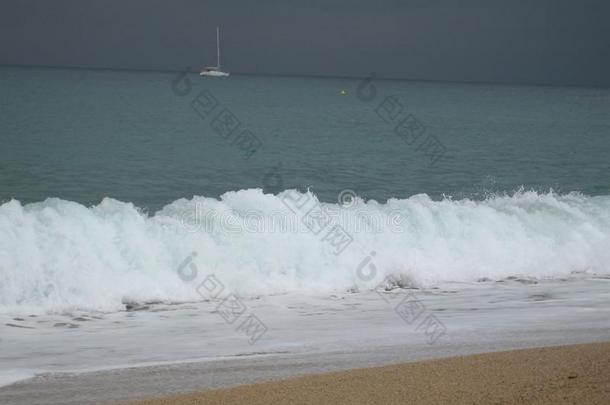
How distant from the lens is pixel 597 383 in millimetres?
6551

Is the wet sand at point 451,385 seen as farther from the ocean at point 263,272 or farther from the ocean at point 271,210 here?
the ocean at point 271,210

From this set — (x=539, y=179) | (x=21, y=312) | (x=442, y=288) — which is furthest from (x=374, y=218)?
(x=539, y=179)

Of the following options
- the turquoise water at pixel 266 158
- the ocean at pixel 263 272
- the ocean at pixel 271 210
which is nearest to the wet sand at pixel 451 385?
the ocean at pixel 263 272

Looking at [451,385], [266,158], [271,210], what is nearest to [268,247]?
[271,210]

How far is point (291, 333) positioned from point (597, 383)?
386 centimetres

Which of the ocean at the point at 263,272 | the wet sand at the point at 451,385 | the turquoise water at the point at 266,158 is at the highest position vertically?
the turquoise water at the point at 266,158

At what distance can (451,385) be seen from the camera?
→ 675 centimetres

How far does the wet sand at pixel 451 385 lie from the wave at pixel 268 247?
15.7ft

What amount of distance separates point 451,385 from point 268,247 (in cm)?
720

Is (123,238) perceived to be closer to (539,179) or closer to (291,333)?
(291,333)

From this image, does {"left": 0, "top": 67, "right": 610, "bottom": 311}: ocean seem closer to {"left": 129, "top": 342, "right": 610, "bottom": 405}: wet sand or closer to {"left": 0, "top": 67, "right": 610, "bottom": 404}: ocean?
{"left": 0, "top": 67, "right": 610, "bottom": 404}: ocean

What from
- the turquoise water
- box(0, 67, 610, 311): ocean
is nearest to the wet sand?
box(0, 67, 610, 311): ocean

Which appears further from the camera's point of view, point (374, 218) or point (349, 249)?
point (374, 218)

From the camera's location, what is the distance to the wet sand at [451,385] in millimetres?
6383
